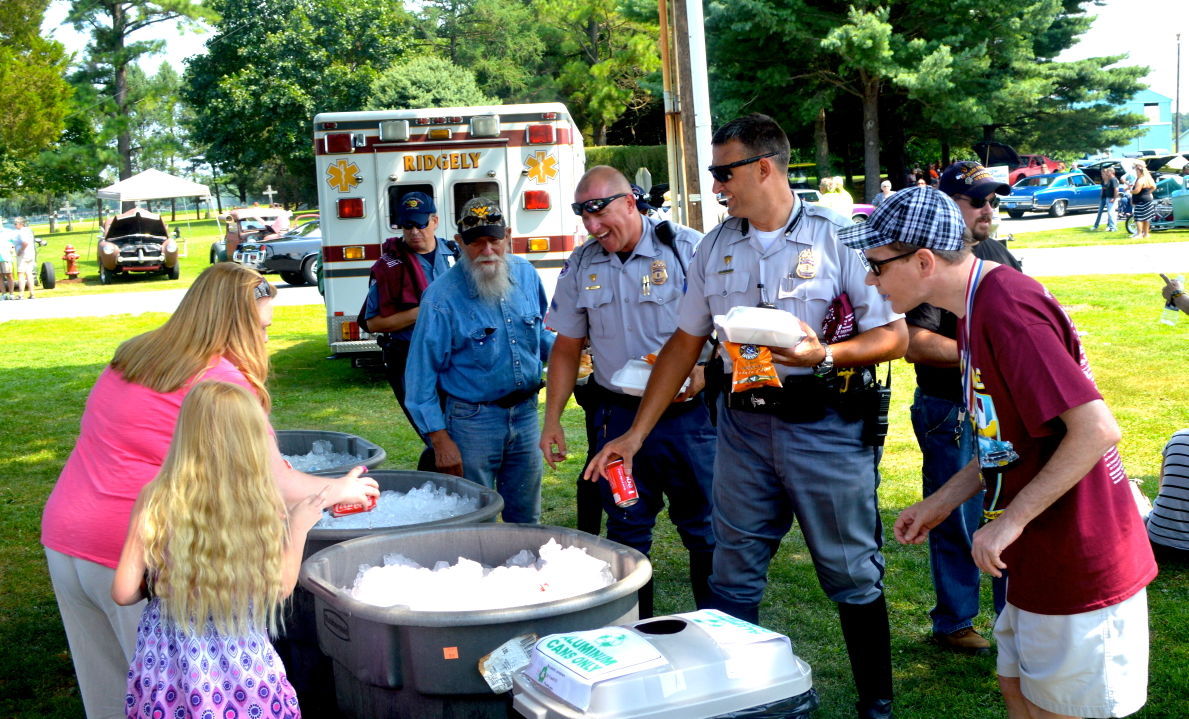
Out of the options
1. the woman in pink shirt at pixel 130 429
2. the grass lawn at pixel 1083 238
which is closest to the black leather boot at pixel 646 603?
the woman in pink shirt at pixel 130 429

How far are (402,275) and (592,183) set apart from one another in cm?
222

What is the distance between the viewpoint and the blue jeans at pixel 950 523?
4.21 meters

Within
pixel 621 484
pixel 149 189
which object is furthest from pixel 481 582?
pixel 149 189

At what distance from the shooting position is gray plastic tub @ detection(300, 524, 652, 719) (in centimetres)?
285

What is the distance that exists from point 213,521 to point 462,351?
2.17 meters

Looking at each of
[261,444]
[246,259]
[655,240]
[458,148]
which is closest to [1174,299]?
[655,240]

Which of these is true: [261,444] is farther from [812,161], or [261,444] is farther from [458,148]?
[812,161]

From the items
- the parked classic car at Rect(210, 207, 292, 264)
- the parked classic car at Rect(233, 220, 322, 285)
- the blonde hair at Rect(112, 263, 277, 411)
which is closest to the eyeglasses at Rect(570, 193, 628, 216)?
the blonde hair at Rect(112, 263, 277, 411)

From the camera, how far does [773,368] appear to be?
3.23m

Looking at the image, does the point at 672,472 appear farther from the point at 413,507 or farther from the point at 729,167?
the point at 729,167

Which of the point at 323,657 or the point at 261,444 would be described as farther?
the point at 323,657

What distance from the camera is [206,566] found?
275cm

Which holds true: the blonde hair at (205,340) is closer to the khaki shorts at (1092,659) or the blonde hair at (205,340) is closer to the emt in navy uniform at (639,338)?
the emt in navy uniform at (639,338)

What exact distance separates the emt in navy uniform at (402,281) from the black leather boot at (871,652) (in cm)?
344
